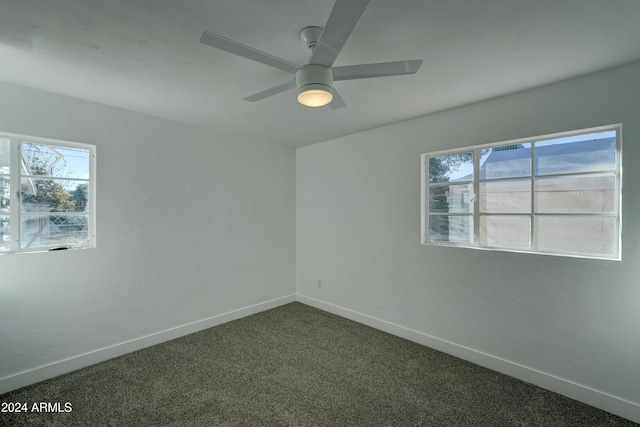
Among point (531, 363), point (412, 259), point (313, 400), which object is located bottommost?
point (313, 400)

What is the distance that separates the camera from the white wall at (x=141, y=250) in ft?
7.13

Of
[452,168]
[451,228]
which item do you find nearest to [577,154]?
[452,168]

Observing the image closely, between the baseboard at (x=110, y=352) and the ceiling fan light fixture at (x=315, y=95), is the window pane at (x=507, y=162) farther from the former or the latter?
the baseboard at (x=110, y=352)

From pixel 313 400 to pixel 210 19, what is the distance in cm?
248

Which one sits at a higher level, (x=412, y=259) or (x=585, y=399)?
(x=412, y=259)

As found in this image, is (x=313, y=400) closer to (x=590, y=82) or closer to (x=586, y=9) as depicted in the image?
(x=586, y=9)

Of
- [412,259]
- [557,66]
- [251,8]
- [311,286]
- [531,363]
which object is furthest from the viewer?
[311,286]

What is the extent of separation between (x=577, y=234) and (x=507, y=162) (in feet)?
2.52

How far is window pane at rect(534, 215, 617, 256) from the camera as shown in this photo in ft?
6.60

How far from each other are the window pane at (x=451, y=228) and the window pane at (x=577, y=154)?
2.34 feet

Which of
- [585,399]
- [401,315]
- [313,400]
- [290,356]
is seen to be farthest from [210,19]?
[585,399]

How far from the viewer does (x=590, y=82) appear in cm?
195

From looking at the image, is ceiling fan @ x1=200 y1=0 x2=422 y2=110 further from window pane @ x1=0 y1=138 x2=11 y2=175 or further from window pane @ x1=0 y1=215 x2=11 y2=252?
window pane @ x1=0 y1=215 x2=11 y2=252

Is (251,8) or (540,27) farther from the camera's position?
(540,27)
